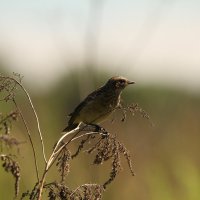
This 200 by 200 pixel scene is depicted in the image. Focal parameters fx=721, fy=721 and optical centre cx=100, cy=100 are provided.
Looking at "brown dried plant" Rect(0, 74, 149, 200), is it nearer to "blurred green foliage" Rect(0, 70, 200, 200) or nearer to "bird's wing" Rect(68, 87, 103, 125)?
"blurred green foliage" Rect(0, 70, 200, 200)

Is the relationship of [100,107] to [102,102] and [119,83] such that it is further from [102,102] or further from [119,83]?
[119,83]

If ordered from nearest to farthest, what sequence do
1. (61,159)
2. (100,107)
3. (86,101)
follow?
(61,159)
(100,107)
(86,101)

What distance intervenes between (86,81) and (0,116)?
9.87 feet

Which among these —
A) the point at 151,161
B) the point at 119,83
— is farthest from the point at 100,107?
the point at 151,161

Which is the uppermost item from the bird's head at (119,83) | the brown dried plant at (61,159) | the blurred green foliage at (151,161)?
the brown dried plant at (61,159)

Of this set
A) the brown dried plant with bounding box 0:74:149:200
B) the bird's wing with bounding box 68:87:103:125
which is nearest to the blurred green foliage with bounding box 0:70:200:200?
the bird's wing with bounding box 68:87:103:125

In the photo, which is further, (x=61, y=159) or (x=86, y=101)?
(x=86, y=101)

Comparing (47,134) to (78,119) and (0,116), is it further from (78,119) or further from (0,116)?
(0,116)

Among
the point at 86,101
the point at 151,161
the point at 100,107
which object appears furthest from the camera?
the point at 151,161

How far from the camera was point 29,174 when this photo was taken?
6.70 metres

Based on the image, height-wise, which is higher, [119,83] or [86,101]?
[119,83]

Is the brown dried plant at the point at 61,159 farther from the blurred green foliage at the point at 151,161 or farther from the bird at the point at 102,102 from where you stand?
the bird at the point at 102,102

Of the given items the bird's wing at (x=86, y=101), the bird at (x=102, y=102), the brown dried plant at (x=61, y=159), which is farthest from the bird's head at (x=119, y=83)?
the brown dried plant at (x=61, y=159)

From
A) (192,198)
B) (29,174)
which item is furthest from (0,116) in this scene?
(192,198)
